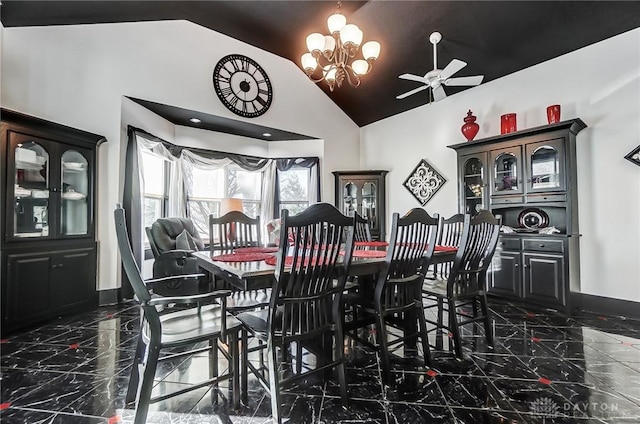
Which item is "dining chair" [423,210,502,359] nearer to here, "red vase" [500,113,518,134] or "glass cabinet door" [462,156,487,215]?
"glass cabinet door" [462,156,487,215]

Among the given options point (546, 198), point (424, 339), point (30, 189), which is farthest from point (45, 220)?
point (546, 198)

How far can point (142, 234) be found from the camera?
155 inches

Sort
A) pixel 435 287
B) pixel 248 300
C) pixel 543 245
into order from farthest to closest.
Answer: pixel 543 245
pixel 435 287
pixel 248 300

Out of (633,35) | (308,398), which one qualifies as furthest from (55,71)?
(633,35)

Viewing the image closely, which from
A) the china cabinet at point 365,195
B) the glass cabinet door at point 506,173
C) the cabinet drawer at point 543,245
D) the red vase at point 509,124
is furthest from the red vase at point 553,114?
the china cabinet at point 365,195

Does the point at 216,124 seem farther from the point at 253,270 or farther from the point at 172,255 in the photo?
the point at 253,270

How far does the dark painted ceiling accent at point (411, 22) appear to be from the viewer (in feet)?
10.2

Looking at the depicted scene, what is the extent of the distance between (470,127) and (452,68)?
157 cm

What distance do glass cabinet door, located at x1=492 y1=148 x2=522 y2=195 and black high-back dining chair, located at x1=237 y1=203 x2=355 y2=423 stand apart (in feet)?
10.6

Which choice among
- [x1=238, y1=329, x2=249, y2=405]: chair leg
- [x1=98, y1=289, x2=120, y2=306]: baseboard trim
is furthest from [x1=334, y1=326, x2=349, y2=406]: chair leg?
[x1=98, y1=289, x2=120, y2=306]: baseboard trim

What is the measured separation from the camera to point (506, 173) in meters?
3.98

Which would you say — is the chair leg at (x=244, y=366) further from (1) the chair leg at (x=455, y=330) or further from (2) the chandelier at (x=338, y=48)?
(2) the chandelier at (x=338, y=48)

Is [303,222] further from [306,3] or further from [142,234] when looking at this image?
[306,3]

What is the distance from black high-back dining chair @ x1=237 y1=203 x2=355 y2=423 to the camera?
1510 mm
